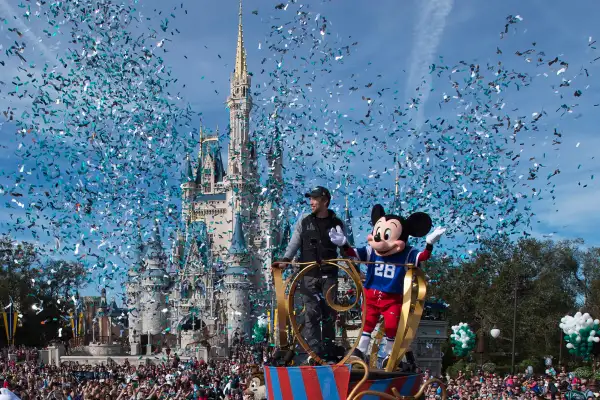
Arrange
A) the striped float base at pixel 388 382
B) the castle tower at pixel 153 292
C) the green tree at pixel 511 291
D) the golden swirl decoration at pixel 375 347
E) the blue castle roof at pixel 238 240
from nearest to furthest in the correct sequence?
the striped float base at pixel 388 382
the golden swirl decoration at pixel 375 347
the green tree at pixel 511 291
the castle tower at pixel 153 292
the blue castle roof at pixel 238 240

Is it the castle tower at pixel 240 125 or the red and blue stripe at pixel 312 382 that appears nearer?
the red and blue stripe at pixel 312 382

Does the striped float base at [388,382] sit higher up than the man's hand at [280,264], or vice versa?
the man's hand at [280,264]

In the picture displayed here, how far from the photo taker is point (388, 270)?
6.92 m

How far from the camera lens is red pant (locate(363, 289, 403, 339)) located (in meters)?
6.71

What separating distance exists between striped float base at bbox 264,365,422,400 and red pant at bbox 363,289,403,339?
1098 millimetres

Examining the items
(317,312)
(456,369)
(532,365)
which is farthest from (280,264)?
(532,365)

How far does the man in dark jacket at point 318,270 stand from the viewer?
268 inches

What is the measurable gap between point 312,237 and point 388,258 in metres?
0.83

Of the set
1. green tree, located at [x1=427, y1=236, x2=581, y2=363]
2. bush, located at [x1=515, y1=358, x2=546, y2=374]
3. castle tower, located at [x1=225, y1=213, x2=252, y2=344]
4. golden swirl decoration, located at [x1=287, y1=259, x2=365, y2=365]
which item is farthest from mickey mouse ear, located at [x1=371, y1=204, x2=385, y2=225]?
castle tower, located at [x1=225, y1=213, x2=252, y2=344]

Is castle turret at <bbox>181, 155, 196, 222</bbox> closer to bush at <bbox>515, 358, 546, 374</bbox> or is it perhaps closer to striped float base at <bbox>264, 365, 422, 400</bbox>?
bush at <bbox>515, 358, 546, 374</bbox>

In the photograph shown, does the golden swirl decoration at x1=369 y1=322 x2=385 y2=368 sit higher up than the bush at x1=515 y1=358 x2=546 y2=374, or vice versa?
the golden swirl decoration at x1=369 y1=322 x2=385 y2=368

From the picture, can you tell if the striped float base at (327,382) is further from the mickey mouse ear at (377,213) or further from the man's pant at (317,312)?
the mickey mouse ear at (377,213)

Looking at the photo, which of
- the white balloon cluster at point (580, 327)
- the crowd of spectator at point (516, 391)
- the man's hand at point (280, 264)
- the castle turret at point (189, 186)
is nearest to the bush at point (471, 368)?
the white balloon cluster at point (580, 327)

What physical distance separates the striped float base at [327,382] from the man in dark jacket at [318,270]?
1.20 metres
